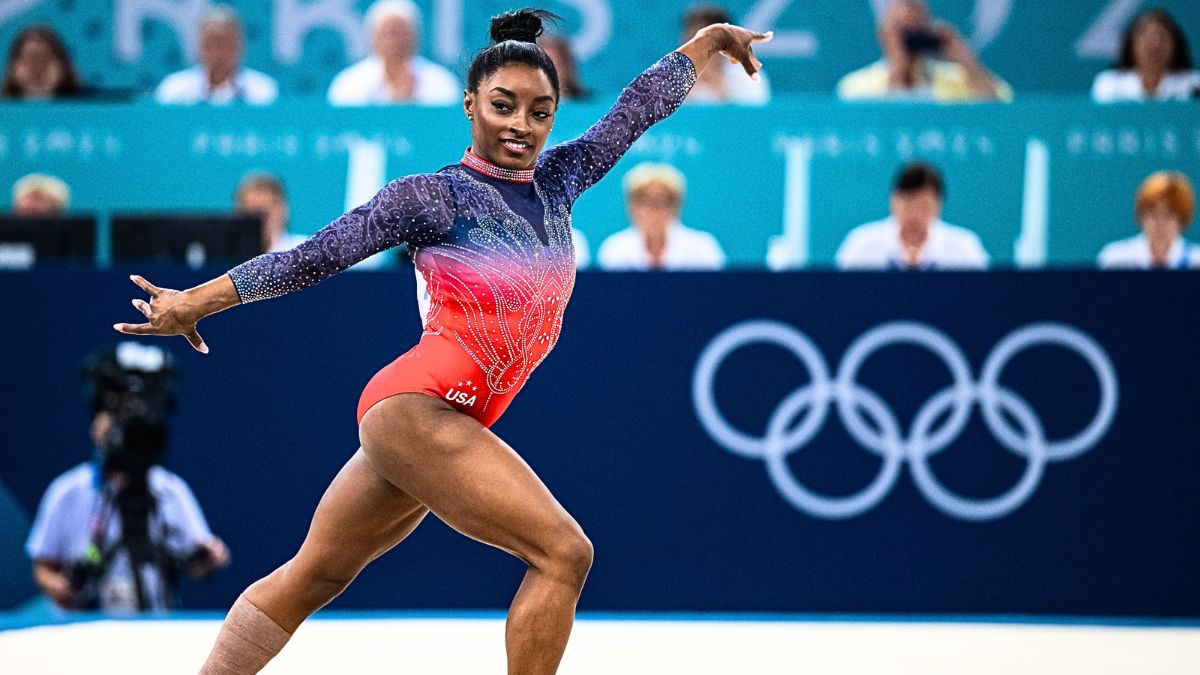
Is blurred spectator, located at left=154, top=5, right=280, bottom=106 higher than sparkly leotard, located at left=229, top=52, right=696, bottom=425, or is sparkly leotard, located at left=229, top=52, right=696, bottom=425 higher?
blurred spectator, located at left=154, top=5, right=280, bottom=106

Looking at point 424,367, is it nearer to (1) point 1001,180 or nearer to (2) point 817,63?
(1) point 1001,180

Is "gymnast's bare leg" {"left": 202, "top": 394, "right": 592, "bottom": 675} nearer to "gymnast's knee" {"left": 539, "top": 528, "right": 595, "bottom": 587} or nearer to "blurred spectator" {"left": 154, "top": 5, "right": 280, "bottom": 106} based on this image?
"gymnast's knee" {"left": 539, "top": 528, "right": 595, "bottom": 587}

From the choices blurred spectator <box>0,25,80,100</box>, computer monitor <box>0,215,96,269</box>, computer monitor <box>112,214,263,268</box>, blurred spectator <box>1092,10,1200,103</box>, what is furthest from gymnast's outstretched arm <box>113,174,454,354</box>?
blurred spectator <box>1092,10,1200,103</box>

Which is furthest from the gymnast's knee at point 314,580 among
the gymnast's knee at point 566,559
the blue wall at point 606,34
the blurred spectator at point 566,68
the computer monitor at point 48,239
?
the blue wall at point 606,34

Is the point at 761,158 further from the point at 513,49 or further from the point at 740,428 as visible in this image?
the point at 513,49

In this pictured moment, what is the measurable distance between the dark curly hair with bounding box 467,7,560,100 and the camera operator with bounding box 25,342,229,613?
2.63 meters

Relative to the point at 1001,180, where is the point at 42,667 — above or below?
below

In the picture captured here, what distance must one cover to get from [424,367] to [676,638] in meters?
1.94

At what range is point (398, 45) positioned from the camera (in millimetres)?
7227

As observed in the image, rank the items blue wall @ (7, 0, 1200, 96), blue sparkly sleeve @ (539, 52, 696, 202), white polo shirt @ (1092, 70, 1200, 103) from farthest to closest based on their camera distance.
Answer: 1. blue wall @ (7, 0, 1200, 96)
2. white polo shirt @ (1092, 70, 1200, 103)
3. blue sparkly sleeve @ (539, 52, 696, 202)

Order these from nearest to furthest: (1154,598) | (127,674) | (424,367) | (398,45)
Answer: (424,367)
(127,674)
(1154,598)
(398,45)

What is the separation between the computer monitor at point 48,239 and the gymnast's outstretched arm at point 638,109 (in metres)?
3.02

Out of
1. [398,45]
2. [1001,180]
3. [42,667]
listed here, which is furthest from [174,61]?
[42,667]

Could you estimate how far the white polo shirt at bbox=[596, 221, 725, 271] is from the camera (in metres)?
6.48
